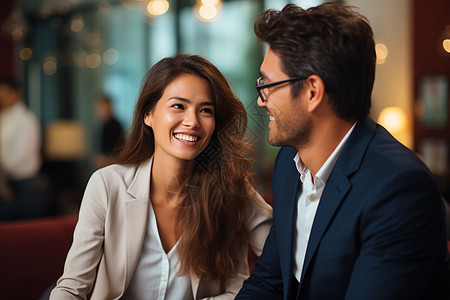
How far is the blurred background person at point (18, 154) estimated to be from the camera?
4434 millimetres

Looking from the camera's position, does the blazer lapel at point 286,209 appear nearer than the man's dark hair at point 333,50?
No

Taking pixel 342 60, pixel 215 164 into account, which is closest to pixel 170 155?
pixel 215 164

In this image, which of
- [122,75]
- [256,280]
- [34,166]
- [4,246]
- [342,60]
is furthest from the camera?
[122,75]

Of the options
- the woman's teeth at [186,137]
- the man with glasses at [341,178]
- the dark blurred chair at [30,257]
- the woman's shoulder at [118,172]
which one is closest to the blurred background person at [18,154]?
the dark blurred chair at [30,257]

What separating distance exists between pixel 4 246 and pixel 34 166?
8.36ft

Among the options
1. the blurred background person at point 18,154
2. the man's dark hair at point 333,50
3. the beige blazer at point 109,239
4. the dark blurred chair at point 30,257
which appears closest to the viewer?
the man's dark hair at point 333,50

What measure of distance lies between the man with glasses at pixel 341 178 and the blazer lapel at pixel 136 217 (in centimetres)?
48

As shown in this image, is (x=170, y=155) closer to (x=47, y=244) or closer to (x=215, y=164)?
(x=215, y=164)

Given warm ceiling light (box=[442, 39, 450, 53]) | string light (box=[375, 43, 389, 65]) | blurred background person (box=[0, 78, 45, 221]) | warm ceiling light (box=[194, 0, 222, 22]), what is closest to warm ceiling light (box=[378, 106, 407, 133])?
string light (box=[375, 43, 389, 65])

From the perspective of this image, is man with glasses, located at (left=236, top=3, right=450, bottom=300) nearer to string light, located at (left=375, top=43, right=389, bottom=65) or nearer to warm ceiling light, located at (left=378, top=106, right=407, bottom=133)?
warm ceiling light, located at (left=378, top=106, right=407, bottom=133)

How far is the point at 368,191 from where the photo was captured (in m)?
1.28

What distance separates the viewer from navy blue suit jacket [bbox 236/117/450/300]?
4.00 ft

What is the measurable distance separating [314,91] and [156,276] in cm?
86

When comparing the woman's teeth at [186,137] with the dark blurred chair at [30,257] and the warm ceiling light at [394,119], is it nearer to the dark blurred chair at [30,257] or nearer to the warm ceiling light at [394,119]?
the dark blurred chair at [30,257]
